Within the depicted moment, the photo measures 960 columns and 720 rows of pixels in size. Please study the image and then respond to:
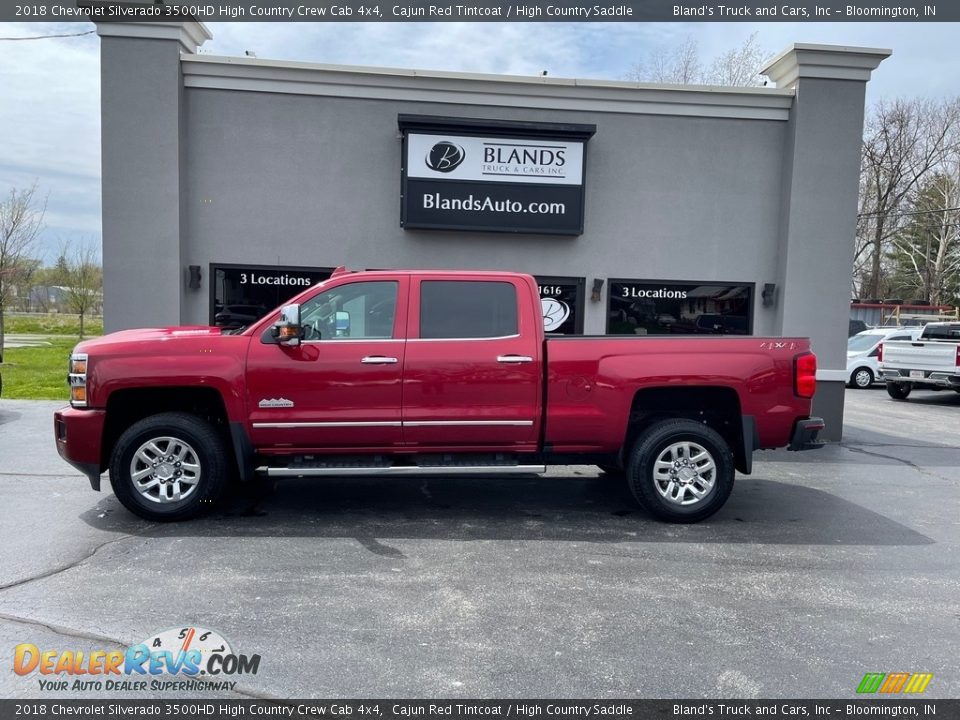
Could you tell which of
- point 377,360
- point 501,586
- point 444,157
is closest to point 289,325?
point 377,360

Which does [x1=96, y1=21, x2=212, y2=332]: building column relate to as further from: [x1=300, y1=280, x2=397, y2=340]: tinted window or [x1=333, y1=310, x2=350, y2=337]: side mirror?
[x1=333, y1=310, x2=350, y2=337]: side mirror

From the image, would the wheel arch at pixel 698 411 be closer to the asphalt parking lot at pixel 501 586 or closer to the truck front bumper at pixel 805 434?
the truck front bumper at pixel 805 434

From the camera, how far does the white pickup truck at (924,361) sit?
16531mm

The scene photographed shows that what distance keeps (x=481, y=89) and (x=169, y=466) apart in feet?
21.6

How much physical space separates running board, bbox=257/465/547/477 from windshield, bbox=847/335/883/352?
17.2 metres

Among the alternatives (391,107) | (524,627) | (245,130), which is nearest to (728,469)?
(524,627)

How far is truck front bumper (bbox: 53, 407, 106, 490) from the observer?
621cm

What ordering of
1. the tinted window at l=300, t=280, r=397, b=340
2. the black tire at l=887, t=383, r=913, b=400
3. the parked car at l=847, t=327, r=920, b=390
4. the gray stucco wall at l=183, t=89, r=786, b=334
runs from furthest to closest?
the parked car at l=847, t=327, r=920, b=390 < the black tire at l=887, t=383, r=913, b=400 < the gray stucco wall at l=183, t=89, r=786, b=334 < the tinted window at l=300, t=280, r=397, b=340

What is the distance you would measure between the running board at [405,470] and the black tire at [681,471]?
86cm

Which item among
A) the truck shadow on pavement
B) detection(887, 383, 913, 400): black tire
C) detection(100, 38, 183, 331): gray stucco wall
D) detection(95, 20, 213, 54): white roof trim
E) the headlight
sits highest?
detection(95, 20, 213, 54): white roof trim

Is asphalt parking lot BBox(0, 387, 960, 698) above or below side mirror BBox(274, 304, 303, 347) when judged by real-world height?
below

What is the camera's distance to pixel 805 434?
6.70 m

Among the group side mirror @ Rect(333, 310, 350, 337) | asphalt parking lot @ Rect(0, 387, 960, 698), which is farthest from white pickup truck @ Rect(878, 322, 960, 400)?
side mirror @ Rect(333, 310, 350, 337)

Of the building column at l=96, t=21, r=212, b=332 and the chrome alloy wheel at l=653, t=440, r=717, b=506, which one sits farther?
the building column at l=96, t=21, r=212, b=332
